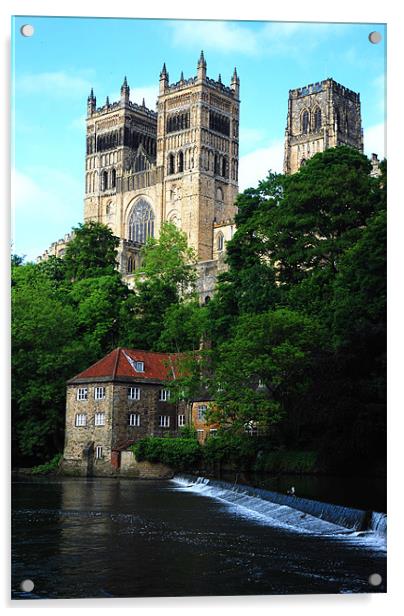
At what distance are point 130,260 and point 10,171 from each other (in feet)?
164

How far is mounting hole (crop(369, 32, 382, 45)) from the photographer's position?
10523 mm

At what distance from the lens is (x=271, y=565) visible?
10.4 metres

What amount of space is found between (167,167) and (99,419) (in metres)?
51.2

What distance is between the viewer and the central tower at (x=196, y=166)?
6134 cm

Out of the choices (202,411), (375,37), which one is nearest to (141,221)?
(202,411)

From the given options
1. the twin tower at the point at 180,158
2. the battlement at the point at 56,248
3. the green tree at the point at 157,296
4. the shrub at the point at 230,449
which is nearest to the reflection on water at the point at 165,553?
the shrub at the point at 230,449

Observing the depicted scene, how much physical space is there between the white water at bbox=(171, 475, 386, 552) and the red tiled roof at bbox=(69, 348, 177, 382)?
7.16 feet

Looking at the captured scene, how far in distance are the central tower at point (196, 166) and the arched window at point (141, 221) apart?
2084 mm

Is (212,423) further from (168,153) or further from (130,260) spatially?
(168,153)

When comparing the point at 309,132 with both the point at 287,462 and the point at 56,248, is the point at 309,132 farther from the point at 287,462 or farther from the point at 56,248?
the point at 287,462

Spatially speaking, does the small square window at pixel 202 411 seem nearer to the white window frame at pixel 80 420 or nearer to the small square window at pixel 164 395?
the small square window at pixel 164 395

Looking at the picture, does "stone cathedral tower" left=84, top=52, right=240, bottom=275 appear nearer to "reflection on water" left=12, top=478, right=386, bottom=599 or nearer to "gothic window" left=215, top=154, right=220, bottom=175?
"gothic window" left=215, top=154, right=220, bottom=175

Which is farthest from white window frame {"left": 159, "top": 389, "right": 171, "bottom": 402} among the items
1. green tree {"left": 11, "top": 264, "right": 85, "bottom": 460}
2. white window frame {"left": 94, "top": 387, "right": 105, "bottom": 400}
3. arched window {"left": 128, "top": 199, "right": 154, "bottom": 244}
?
arched window {"left": 128, "top": 199, "right": 154, "bottom": 244}
